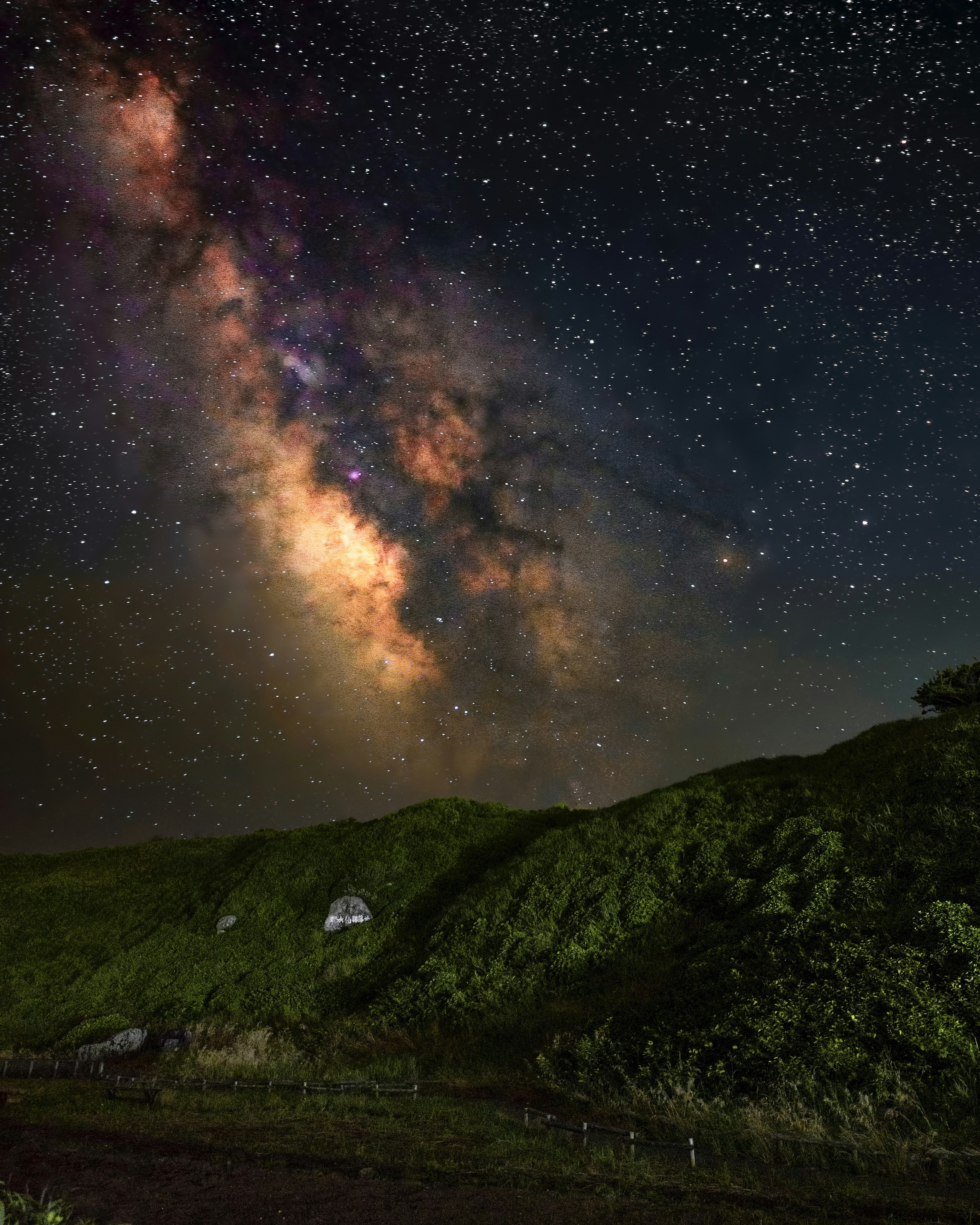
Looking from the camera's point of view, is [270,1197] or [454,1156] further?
[454,1156]

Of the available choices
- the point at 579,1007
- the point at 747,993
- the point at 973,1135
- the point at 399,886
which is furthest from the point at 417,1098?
the point at 399,886

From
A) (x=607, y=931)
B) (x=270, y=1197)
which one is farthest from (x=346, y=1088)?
(x=607, y=931)

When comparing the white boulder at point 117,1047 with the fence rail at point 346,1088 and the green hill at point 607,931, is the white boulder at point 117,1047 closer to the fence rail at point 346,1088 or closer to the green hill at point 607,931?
the fence rail at point 346,1088

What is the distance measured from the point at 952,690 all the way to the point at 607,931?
804 inches

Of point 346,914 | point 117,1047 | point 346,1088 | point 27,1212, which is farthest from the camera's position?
point 346,914

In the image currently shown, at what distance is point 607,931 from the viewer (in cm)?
2377

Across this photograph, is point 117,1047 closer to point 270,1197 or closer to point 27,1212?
point 270,1197

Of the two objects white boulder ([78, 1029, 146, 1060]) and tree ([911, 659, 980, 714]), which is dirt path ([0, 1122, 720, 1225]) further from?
tree ([911, 659, 980, 714])

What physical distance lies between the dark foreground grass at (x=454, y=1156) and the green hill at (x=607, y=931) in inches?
131

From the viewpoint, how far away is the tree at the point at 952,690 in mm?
31766

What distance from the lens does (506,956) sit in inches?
961

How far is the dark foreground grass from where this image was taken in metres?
9.32

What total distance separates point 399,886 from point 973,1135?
26715mm

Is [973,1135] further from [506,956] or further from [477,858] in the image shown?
[477,858]
